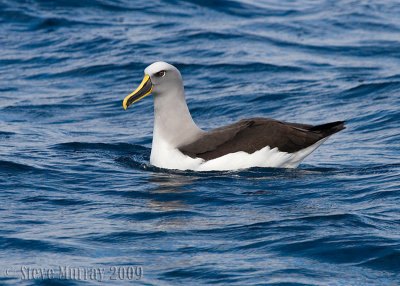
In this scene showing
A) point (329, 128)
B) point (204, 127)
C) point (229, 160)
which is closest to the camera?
point (229, 160)

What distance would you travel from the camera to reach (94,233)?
752 cm

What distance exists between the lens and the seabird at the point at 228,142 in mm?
9805

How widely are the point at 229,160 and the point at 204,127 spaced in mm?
3628

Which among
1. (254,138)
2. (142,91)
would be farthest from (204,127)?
(254,138)

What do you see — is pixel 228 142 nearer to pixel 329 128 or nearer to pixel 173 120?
pixel 173 120

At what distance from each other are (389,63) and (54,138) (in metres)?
7.97

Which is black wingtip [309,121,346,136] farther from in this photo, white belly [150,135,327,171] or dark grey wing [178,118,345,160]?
white belly [150,135,327,171]

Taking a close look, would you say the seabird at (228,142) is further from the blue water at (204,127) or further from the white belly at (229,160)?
the blue water at (204,127)

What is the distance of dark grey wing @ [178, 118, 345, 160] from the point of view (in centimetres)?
980

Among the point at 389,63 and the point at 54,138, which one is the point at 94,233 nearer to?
the point at 54,138

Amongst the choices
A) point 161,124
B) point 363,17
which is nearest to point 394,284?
point 161,124

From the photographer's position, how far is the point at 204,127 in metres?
13.4

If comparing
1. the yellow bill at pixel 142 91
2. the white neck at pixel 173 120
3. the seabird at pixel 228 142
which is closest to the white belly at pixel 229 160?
the seabird at pixel 228 142

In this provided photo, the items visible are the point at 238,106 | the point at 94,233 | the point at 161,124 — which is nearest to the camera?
the point at 94,233
